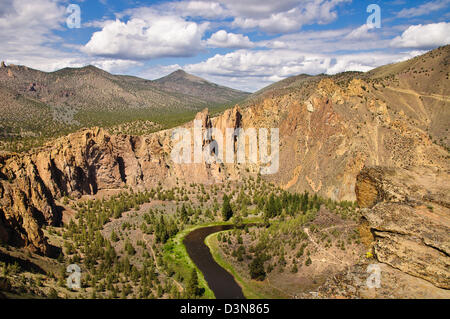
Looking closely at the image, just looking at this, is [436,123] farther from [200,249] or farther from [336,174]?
[200,249]

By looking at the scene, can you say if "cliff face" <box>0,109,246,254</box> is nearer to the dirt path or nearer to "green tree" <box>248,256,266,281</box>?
"green tree" <box>248,256,266,281</box>

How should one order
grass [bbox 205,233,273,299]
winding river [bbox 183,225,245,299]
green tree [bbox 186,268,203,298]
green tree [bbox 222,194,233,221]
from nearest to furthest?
green tree [bbox 186,268,203,298] → grass [bbox 205,233,273,299] → winding river [bbox 183,225,245,299] → green tree [bbox 222,194,233,221]

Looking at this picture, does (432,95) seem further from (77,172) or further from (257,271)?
(77,172)

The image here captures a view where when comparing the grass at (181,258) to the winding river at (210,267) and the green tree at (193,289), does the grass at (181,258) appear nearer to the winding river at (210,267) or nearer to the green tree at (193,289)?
the winding river at (210,267)

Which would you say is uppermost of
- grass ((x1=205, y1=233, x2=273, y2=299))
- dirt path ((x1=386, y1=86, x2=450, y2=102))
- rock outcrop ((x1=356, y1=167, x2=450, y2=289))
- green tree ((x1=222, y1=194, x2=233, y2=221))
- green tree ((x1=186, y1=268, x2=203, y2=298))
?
dirt path ((x1=386, y1=86, x2=450, y2=102))


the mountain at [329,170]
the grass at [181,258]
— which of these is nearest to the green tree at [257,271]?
the grass at [181,258]

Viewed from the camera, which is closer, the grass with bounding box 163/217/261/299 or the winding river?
the winding river

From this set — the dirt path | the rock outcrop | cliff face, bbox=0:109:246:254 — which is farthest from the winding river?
the dirt path
